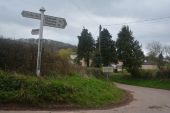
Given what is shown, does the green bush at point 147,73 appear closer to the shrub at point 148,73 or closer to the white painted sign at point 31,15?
the shrub at point 148,73

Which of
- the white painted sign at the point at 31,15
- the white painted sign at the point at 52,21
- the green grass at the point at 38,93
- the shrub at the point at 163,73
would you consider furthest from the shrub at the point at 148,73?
the white painted sign at the point at 31,15

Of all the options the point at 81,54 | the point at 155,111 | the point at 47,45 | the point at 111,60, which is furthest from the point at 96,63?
the point at 155,111

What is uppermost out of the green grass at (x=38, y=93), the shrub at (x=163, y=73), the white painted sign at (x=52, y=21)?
the white painted sign at (x=52, y=21)

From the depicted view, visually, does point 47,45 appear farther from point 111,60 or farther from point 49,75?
point 111,60

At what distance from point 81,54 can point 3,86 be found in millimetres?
57790

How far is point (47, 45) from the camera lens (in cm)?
2066

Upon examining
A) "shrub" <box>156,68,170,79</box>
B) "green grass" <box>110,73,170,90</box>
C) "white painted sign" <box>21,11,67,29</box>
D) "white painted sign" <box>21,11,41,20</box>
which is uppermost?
"white painted sign" <box>21,11,41,20</box>

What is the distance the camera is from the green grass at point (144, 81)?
4122 cm

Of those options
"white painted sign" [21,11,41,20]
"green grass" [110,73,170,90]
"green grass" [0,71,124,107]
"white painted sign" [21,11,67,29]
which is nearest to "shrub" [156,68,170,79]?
"green grass" [110,73,170,90]

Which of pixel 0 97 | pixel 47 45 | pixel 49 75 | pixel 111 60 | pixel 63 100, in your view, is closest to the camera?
pixel 0 97

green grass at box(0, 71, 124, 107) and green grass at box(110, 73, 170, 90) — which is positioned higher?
green grass at box(0, 71, 124, 107)

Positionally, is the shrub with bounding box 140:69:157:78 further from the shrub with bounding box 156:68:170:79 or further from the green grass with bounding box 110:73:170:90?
the shrub with bounding box 156:68:170:79

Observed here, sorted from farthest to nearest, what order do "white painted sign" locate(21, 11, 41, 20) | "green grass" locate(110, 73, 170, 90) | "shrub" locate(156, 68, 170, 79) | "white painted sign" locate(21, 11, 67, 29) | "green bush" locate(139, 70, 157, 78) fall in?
"green bush" locate(139, 70, 157, 78) < "shrub" locate(156, 68, 170, 79) < "green grass" locate(110, 73, 170, 90) < "white painted sign" locate(21, 11, 67, 29) < "white painted sign" locate(21, 11, 41, 20)

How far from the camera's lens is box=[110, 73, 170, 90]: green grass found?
135 feet
